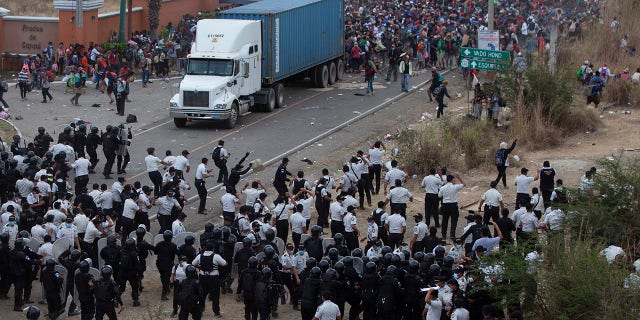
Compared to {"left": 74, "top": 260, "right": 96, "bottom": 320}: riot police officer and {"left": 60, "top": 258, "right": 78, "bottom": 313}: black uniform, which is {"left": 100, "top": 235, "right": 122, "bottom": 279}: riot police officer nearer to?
{"left": 60, "top": 258, "right": 78, "bottom": 313}: black uniform

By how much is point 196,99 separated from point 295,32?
5277mm

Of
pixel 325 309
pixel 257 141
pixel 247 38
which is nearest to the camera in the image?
pixel 325 309

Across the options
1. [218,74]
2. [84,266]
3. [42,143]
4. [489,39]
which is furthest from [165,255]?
[489,39]

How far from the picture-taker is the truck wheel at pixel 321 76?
3822 centimetres

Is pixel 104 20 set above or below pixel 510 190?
above

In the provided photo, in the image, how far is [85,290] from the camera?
16844 millimetres

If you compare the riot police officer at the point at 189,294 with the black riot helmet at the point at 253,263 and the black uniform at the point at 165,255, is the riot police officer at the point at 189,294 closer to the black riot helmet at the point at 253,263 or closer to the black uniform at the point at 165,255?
the black riot helmet at the point at 253,263

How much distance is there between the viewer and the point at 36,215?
65.2ft

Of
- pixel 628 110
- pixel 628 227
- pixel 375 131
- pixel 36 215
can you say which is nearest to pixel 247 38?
pixel 375 131

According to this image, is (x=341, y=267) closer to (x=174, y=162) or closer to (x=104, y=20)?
(x=174, y=162)

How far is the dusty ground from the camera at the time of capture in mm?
19844

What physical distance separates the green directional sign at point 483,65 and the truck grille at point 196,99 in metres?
7.38

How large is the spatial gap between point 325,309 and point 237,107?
17450 mm

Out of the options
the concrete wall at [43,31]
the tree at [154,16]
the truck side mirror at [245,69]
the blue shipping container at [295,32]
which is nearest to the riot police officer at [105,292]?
the truck side mirror at [245,69]
